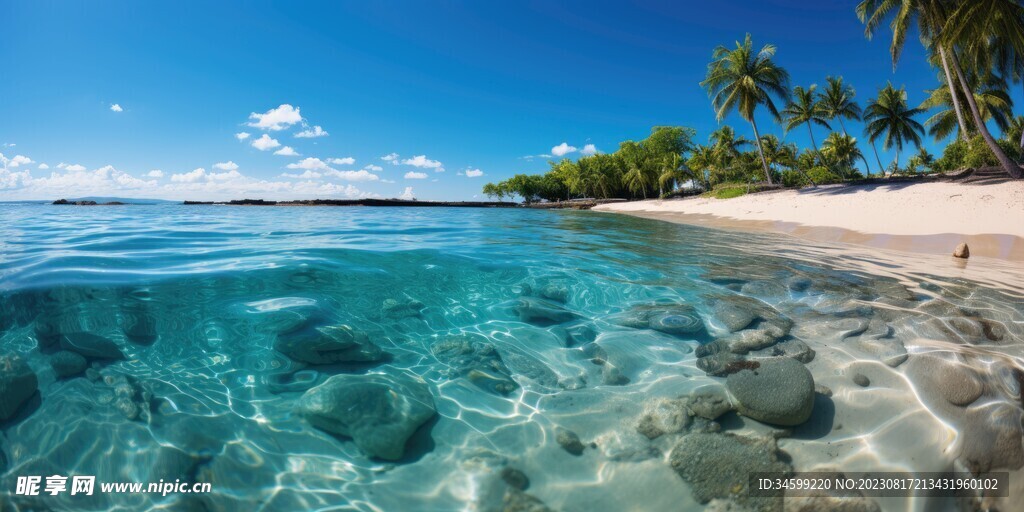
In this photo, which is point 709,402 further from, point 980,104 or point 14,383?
point 980,104

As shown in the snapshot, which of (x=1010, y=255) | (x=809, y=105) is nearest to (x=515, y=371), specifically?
(x=1010, y=255)

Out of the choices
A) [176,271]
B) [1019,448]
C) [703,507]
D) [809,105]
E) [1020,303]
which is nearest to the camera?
[703,507]

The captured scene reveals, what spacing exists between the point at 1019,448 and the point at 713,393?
5.30 feet

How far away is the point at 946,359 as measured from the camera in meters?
3.05

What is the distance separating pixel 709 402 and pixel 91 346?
17.3 ft

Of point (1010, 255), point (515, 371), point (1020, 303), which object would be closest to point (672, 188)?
point (1010, 255)

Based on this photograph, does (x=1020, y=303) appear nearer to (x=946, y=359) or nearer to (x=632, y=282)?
(x=946, y=359)

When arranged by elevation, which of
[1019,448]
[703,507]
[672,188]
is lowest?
[703,507]

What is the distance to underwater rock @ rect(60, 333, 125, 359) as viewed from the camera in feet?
10.7

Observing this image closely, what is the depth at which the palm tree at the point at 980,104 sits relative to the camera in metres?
30.3

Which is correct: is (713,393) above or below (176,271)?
below

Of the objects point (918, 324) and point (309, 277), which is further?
point (309, 277)

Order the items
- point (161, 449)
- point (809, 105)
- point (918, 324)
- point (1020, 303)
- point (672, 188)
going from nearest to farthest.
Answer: point (161, 449) → point (918, 324) → point (1020, 303) → point (809, 105) → point (672, 188)

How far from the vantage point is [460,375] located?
3283 millimetres
